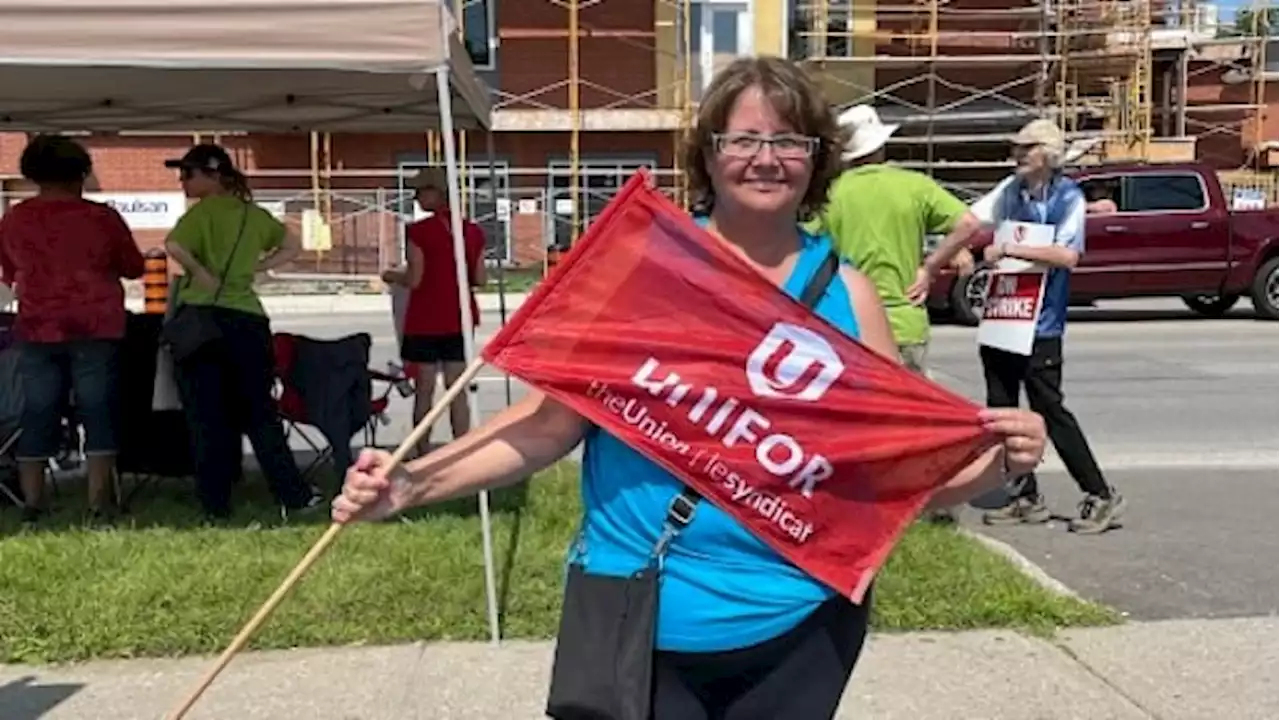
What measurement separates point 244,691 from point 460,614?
938 mm

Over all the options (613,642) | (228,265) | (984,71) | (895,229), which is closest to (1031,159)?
(895,229)

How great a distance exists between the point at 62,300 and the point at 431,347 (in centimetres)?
226

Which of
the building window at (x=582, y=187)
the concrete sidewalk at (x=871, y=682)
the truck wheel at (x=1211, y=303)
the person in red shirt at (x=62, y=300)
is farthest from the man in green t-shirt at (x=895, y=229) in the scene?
the building window at (x=582, y=187)

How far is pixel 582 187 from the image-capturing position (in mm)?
27109

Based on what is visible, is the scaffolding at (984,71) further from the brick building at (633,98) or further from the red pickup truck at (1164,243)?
the red pickup truck at (1164,243)

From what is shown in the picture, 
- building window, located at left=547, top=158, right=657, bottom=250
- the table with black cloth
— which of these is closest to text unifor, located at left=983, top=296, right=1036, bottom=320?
the table with black cloth

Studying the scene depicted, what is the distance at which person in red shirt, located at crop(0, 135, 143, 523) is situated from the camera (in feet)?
23.4

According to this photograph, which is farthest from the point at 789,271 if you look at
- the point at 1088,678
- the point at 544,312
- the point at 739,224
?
the point at 1088,678

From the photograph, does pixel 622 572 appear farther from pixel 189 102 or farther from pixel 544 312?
pixel 189 102

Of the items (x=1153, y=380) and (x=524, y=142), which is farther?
(x=524, y=142)

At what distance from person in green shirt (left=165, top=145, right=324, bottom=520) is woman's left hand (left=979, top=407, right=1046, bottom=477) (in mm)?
5233

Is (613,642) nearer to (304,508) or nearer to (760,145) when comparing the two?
(760,145)

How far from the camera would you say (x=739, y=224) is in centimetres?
272

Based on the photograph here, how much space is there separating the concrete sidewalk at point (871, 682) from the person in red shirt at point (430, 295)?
3.54 meters
